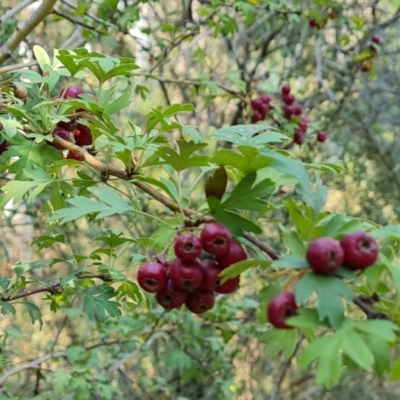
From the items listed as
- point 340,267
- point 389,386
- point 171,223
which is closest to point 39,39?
point 171,223

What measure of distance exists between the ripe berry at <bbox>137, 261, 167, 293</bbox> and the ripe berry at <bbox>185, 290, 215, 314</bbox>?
5 cm

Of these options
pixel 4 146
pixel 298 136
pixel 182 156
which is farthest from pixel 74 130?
pixel 298 136

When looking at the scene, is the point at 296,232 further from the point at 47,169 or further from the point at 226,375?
the point at 226,375

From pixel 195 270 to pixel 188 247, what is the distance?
0.04 meters

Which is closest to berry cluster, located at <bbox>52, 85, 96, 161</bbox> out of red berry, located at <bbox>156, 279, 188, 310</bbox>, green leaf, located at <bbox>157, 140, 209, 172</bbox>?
green leaf, located at <bbox>157, 140, 209, 172</bbox>

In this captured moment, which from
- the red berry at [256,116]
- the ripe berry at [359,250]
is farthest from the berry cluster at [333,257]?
the red berry at [256,116]

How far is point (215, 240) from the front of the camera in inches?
29.6

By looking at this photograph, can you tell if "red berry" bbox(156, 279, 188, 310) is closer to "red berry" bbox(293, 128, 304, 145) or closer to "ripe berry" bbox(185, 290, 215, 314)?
"ripe berry" bbox(185, 290, 215, 314)

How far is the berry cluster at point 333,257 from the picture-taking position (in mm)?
665

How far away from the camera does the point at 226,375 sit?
2936 mm

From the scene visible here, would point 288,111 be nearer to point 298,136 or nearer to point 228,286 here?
point 298,136

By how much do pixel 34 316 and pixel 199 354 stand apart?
1.67 m

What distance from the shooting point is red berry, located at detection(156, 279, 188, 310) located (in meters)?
0.82

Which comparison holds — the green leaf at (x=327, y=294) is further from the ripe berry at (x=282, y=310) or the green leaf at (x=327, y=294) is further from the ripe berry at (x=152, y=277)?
the ripe berry at (x=152, y=277)
